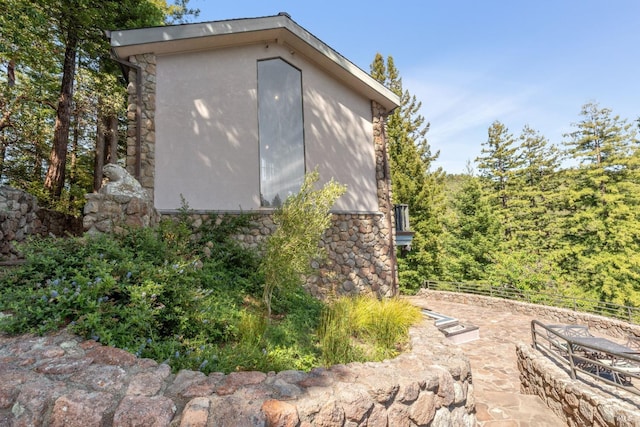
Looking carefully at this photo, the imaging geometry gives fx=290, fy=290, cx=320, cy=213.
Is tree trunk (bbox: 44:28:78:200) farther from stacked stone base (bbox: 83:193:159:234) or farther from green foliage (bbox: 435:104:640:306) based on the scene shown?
green foliage (bbox: 435:104:640:306)

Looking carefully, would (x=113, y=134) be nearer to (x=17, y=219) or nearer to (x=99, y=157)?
(x=99, y=157)

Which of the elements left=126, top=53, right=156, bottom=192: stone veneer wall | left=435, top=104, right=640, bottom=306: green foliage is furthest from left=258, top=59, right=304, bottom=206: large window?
left=435, top=104, right=640, bottom=306: green foliage

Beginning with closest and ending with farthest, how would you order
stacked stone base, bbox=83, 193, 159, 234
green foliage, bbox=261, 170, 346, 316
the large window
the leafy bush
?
the leafy bush
stacked stone base, bbox=83, 193, 159, 234
green foliage, bbox=261, 170, 346, 316
the large window

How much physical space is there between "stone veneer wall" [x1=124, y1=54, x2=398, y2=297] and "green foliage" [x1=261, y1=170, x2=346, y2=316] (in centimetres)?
219

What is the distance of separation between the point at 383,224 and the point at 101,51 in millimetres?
11288

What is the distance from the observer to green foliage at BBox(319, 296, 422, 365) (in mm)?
3482

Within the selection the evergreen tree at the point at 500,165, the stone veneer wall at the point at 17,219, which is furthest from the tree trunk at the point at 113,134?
the evergreen tree at the point at 500,165

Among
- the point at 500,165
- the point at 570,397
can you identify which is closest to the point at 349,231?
the point at 570,397

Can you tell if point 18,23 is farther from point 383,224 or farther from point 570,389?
point 570,389

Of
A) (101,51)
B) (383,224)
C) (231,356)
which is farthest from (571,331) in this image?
(101,51)

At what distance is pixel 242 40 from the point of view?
6664 mm

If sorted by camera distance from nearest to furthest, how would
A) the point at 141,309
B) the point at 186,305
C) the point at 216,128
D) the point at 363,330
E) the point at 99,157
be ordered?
the point at 141,309
the point at 186,305
the point at 363,330
the point at 216,128
the point at 99,157

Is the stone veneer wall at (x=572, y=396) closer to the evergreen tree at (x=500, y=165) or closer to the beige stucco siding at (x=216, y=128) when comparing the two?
the beige stucco siding at (x=216, y=128)

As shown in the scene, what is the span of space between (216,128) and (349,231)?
4.09 meters
